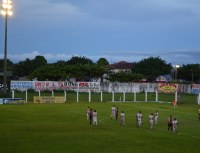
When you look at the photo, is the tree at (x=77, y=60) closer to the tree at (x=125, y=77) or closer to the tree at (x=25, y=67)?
the tree at (x=25, y=67)

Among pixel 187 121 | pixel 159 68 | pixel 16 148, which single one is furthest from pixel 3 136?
pixel 159 68

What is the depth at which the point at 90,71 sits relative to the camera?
129m

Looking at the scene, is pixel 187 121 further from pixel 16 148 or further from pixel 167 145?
pixel 16 148

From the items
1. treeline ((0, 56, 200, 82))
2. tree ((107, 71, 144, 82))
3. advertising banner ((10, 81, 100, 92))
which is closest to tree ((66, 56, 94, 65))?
treeline ((0, 56, 200, 82))

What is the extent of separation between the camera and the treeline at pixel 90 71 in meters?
123

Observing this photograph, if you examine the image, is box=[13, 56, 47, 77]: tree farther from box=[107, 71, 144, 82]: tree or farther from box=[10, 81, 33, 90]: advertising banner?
box=[10, 81, 33, 90]: advertising banner

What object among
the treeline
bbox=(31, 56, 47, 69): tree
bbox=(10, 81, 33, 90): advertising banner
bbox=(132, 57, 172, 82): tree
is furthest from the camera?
bbox=(31, 56, 47, 69): tree

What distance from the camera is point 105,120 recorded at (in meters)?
47.5

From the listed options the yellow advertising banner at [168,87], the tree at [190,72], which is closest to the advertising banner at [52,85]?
the yellow advertising banner at [168,87]

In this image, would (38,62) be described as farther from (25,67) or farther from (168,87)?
(168,87)

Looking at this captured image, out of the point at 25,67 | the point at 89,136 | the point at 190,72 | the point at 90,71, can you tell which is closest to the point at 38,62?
the point at 25,67

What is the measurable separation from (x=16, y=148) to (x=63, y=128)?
1195 cm

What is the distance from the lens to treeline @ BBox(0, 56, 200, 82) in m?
123

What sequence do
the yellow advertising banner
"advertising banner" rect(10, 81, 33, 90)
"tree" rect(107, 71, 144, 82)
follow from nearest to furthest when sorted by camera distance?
"advertising banner" rect(10, 81, 33, 90)
the yellow advertising banner
"tree" rect(107, 71, 144, 82)
